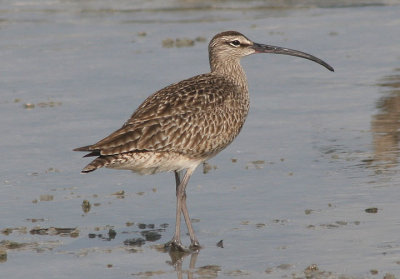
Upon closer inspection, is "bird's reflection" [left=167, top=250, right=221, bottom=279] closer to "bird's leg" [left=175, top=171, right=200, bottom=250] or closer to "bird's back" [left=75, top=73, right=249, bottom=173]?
"bird's leg" [left=175, top=171, right=200, bottom=250]

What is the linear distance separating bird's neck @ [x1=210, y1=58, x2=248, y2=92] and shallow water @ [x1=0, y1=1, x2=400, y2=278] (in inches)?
41.6

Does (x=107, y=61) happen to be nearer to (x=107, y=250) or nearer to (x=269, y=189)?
(x=269, y=189)

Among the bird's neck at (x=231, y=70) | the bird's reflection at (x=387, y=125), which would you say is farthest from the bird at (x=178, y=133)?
the bird's reflection at (x=387, y=125)

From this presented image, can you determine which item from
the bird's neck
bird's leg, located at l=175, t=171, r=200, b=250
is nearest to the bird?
bird's leg, located at l=175, t=171, r=200, b=250

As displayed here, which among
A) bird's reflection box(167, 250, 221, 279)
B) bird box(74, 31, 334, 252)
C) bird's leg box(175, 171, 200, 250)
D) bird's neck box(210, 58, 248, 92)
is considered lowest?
bird's reflection box(167, 250, 221, 279)

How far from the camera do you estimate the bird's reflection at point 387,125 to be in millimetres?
10719

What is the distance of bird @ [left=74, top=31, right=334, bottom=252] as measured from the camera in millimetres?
8406

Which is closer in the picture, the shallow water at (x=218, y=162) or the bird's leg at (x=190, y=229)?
the shallow water at (x=218, y=162)

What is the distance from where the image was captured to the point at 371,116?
41.0 ft

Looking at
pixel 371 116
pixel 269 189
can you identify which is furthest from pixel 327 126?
pixel 269 189

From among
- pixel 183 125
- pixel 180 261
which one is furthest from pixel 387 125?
pixel 180 261

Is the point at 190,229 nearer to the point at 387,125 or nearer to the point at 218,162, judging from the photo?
the point at 218,162

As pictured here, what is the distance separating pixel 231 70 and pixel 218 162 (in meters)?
1.56

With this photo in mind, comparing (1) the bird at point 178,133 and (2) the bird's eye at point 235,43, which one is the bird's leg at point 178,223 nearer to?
(1) the bird at point 178,133
